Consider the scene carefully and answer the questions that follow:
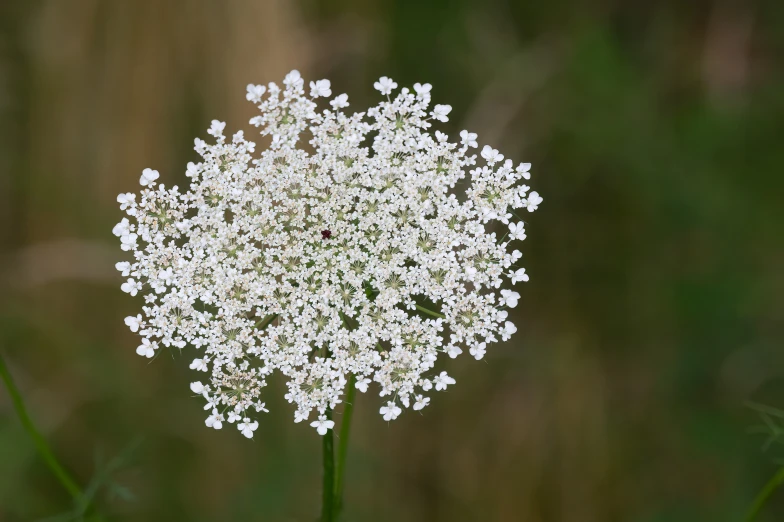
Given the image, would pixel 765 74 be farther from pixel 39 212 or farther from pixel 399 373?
pixel 39 212

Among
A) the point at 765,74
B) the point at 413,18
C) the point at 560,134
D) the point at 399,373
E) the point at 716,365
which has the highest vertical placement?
the point at 413,18

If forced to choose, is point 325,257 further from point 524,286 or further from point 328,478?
point 524,286

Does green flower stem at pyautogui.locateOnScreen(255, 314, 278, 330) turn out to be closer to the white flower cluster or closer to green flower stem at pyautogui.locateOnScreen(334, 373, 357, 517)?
the white flower cluster

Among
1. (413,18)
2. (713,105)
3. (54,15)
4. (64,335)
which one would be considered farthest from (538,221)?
(54,15)

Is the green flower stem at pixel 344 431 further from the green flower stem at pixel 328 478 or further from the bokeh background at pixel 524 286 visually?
the bokeh background at pixel 524 286

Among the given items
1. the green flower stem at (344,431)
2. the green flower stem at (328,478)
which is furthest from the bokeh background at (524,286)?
the green flower stem at (328,478)

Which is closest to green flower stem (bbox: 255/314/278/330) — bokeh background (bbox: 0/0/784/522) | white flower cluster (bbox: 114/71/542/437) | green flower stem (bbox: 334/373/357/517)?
white flower cluster (bbox: 114/71/542/437)
